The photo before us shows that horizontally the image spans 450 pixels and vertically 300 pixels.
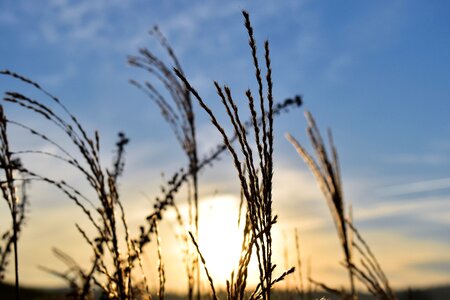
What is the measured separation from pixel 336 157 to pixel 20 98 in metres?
1.59

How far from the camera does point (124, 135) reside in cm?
465

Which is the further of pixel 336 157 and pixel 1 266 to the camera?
pixel 1 266

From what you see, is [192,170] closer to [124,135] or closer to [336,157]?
[124,135]

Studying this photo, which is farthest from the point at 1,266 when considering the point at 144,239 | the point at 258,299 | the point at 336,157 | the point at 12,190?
the point at 258,299

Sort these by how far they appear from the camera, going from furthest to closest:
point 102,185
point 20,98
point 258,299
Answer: point 20,98, point 102,185, point 258,299

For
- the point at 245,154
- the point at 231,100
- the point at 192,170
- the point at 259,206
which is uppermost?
the point at 192,170

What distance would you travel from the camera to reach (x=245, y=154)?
60.1 inches

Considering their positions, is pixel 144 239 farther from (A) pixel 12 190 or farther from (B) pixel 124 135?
(A) pixel 12 190

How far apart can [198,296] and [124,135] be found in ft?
5.59

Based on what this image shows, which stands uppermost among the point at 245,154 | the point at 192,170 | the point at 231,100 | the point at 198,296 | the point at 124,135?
the point at 124,135

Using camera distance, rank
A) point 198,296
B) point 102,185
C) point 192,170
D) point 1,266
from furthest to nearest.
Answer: point 1,266, point 192,170, point 198,296, point 102,185

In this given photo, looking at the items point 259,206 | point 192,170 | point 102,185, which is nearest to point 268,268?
point 259,206

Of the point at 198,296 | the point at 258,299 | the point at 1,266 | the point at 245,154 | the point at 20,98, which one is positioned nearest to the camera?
the point at 245,154

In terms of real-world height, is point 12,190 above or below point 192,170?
below
